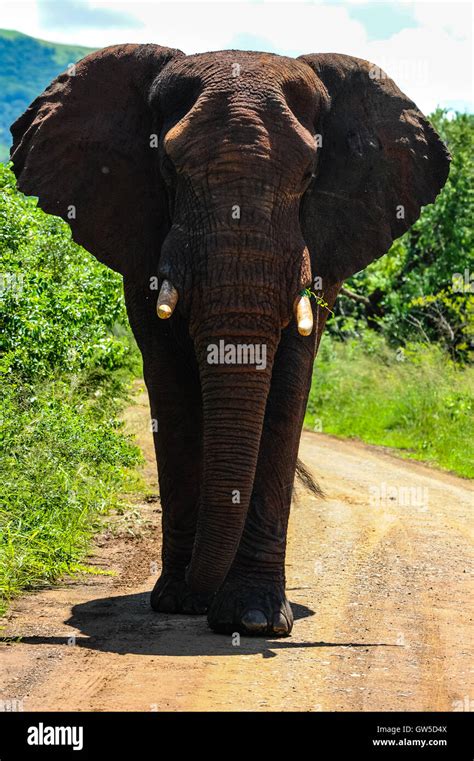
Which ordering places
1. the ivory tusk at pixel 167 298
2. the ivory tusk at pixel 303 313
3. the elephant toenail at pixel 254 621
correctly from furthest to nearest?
the elephant toenail at pixel 254 621 < the ivory tusk at pixel 303 313 < the ivory tusk at pixel 167 298

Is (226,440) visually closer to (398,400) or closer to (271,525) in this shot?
(271,525)

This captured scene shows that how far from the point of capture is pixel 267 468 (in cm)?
772

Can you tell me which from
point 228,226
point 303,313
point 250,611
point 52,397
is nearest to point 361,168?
point 303,313

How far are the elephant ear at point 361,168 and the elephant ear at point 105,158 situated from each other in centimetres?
98

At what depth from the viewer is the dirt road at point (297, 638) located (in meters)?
6.12

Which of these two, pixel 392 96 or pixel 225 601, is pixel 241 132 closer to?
pixel 392 96

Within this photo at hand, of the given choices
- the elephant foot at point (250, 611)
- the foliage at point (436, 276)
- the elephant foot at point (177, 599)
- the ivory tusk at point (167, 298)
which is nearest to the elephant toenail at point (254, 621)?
the elephant foot at point (250, 611)

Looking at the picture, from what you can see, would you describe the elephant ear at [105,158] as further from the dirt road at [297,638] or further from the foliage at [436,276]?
the foliage at [436,276]

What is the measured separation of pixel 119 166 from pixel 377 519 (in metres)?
5.23

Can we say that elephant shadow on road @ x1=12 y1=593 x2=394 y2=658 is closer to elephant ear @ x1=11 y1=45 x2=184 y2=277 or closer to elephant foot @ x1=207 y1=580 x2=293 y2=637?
elephant foot @ x1=207 y1=580 x2=293 y2=637

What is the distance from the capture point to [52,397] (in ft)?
36.6

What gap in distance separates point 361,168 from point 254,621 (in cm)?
298

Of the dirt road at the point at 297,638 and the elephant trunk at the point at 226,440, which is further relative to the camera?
the elephant trunk at the point at 226,440
